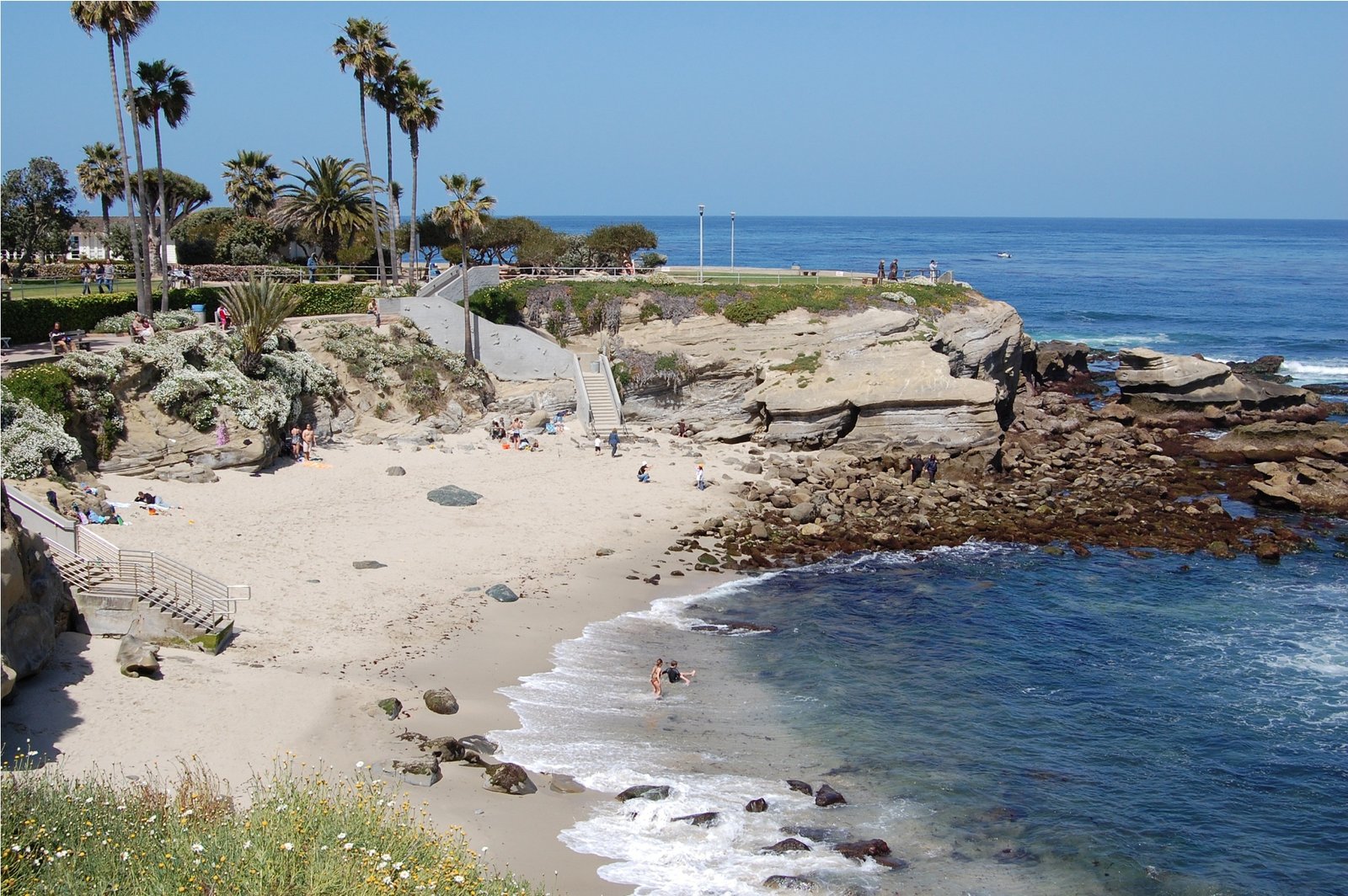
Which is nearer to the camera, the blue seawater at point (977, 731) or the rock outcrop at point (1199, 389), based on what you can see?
the blue seawater at point (977, 731)

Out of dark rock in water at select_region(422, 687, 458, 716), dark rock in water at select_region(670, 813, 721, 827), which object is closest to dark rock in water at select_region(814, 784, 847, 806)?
dark rock in water at select_region(670, 813, 721, 827)

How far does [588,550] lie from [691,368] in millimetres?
15818

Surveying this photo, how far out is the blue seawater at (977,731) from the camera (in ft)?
48.5

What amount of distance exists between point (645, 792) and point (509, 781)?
202 centimetres

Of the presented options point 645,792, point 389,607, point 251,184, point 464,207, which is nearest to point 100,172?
point 251,184

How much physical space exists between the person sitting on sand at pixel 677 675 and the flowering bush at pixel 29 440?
15.1 metres

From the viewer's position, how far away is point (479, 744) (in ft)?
54.2

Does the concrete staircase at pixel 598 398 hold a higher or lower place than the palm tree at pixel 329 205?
lower

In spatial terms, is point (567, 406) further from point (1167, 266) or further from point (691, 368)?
point (1167, 266)

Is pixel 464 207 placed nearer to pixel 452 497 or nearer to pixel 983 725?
pixel 452 497

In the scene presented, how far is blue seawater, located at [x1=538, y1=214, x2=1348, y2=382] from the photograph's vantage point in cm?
6669

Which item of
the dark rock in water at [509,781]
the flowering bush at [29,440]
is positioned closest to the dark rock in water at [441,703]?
the dark rock in water at [509,781]

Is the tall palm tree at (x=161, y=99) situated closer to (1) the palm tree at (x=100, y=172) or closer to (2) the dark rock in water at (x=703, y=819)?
(1) the palm tree at (x=100, y=172)

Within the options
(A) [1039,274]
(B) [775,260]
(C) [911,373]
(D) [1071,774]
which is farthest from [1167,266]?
(D) [1071,774]
